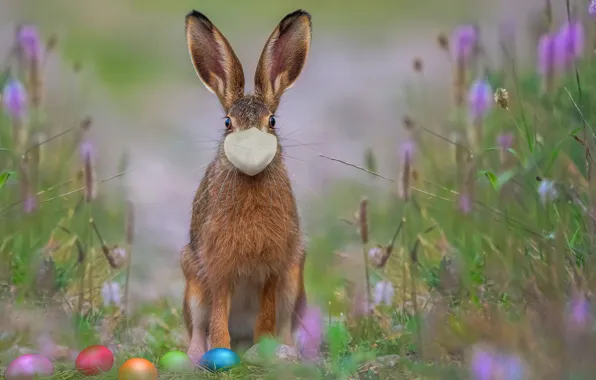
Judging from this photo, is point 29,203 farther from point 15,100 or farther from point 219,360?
point 219,360

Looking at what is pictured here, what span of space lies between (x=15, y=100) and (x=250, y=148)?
1466 millimetres

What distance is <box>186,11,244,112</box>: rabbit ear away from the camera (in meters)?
4.27

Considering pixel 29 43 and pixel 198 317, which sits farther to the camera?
pixel 29 43

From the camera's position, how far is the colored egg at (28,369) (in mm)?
3912

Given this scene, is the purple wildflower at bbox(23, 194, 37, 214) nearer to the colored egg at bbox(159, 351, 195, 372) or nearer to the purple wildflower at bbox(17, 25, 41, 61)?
the purple wildflower at bbox(17, 25, 41, 61)

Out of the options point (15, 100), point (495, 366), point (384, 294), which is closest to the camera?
point (495, 366)

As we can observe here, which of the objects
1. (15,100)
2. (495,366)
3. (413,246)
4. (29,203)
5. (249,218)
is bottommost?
(495,366)

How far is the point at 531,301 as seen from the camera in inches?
131

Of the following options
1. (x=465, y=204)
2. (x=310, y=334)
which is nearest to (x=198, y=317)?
(x=310, y=334)

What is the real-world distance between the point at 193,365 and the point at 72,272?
1.20 metres

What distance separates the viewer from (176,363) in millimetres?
4129

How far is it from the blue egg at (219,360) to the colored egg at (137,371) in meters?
0.25

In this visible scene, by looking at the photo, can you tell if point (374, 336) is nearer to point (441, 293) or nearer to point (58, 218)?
point (441, 293)

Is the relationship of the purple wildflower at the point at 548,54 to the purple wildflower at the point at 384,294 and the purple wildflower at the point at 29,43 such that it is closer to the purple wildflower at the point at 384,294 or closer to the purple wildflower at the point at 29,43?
the purple wildflower at the point at 384,294
